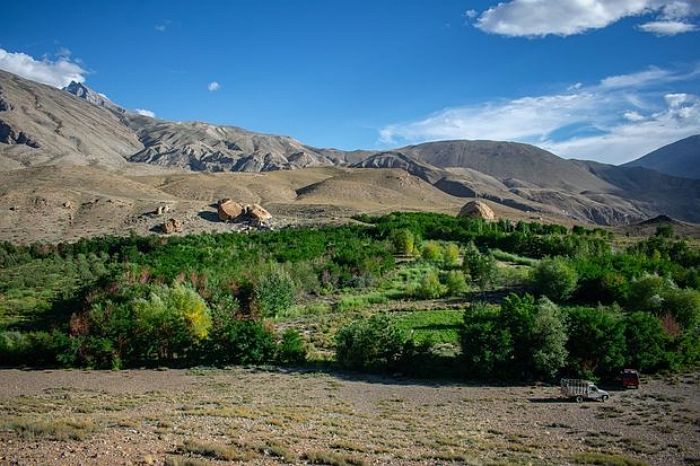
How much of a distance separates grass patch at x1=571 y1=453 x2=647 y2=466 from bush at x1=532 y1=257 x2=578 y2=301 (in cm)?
3088

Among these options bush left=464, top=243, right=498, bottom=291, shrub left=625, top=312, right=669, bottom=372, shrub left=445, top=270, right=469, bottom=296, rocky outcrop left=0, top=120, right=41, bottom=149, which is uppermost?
rocky outcrop left=0, top=120, right=41, bottom=149

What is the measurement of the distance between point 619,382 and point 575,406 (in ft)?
15.6

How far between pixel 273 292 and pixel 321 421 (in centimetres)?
2406

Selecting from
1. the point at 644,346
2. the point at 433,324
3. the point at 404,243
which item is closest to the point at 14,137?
the point at 404,243

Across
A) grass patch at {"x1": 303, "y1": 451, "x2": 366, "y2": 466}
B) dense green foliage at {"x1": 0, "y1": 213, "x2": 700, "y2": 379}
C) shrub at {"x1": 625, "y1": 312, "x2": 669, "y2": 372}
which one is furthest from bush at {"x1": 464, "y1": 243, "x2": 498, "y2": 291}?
grass patch at {"x1": 303, "y1": 451, "x2": 366, "y2": 466}

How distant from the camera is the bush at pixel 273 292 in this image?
3909cm

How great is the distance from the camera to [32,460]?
11.4m

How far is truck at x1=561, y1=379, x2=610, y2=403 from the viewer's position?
2173cm

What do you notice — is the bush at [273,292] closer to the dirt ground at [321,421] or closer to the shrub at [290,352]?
the shrub at [290,352]

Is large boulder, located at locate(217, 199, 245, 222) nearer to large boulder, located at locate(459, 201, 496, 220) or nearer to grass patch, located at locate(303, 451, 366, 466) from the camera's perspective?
large boulder, located at locate(459, 201, 496, 220)

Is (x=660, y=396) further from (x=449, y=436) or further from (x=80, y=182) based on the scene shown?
(x=80, y=182)

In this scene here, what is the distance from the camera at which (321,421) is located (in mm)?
17297

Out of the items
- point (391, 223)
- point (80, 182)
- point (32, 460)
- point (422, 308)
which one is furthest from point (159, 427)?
point (80, 182)

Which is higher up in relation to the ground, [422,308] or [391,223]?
[391,223]
